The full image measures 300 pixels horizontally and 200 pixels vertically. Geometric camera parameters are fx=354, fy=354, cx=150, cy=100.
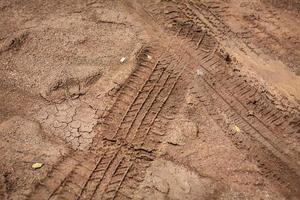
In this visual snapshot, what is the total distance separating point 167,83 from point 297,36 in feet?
6.29

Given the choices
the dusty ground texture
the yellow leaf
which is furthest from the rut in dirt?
the yellow leaf

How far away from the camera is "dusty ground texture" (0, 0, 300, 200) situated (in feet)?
11.0

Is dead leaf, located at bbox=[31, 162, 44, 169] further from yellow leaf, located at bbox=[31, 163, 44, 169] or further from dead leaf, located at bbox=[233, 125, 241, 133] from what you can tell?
dead leaf, located at bbox=[233, 125, 241, 133]

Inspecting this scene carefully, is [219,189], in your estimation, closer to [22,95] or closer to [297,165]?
[297,165]

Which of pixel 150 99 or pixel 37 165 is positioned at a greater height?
pixel 150 99

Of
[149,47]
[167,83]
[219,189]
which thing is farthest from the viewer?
[149,47]

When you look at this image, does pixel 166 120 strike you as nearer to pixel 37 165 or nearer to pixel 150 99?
pixel 150 99

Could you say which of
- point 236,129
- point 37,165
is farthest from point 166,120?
point 37,165

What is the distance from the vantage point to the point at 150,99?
392cm

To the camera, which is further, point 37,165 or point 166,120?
point 166,120

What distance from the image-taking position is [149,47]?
435 cm

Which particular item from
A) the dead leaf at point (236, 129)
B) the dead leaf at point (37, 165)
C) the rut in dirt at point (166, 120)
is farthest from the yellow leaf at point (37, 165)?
the dead leaf at point (236, 129)

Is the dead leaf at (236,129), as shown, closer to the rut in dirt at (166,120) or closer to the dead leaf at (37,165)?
the rut in dirt at (166,120)

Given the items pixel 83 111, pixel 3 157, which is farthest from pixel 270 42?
pixel 3 157
